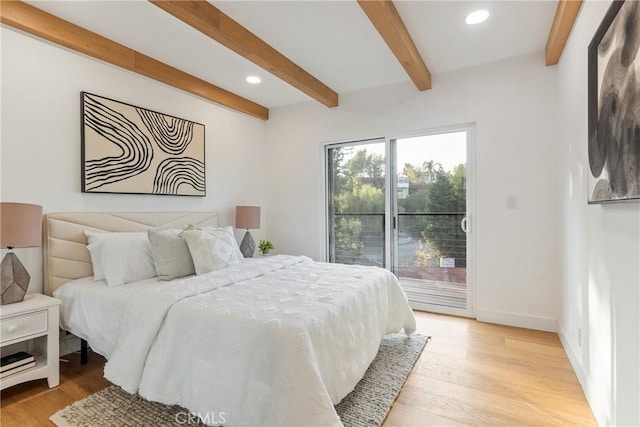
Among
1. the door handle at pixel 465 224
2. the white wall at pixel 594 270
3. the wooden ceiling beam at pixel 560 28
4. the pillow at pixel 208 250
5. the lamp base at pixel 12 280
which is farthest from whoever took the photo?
the door handle at pixel 465 224

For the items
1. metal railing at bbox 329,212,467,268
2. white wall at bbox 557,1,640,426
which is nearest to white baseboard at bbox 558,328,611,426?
→ white wall at bbox 557,1,640,426

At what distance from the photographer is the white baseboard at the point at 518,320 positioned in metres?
2.88

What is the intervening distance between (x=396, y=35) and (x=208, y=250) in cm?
227

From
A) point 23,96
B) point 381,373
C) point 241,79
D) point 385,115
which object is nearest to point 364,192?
point 385,115

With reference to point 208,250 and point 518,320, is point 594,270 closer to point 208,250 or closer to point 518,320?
point 518,320

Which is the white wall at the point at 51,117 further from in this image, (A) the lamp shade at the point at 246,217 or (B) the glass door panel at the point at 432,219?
(B) the glass door panel at the point at 432,219

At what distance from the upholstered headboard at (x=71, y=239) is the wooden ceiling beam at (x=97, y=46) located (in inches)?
52.8

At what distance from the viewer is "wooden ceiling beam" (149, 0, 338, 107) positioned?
6.61ft

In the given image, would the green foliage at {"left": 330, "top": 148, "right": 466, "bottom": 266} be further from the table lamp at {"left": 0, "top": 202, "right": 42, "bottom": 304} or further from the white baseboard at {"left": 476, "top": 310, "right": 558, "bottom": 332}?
the table lamp at {"left": 0, "top": 202, "right": 42, "bottom": 304}

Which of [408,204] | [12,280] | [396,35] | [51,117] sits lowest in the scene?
[12,280]

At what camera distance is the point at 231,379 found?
57.1 inches

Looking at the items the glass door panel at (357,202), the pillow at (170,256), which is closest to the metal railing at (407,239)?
the glass door panel at (357,202)

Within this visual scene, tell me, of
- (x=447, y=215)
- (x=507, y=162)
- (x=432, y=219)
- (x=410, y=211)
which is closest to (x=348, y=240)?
(x=410, y=211)

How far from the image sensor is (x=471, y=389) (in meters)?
1.97
